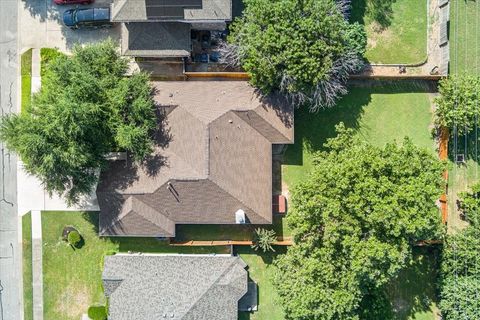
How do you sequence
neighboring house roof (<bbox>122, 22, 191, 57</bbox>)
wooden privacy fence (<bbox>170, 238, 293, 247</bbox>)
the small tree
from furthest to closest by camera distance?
wooden privacy fence (<bbox>170, 238, 293, 247</bbox>) < the small tree < neighboring house roof (<bbox>122, 22, 191, 57</bbox>)

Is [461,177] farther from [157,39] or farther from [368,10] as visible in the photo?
[157,39]

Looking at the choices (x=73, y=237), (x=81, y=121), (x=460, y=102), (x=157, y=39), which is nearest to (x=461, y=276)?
(x=460, y=102)

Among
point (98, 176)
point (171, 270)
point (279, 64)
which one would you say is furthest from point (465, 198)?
point (98, 176)

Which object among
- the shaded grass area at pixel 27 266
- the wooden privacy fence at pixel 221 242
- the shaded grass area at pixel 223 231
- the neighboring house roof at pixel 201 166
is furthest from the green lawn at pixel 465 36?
the shaded grass area at pixel 27 266

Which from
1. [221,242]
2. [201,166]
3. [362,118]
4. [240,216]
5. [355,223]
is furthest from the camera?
[362,118]

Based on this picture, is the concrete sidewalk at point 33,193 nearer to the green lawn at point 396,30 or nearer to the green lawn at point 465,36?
the green lawn at point 396,30

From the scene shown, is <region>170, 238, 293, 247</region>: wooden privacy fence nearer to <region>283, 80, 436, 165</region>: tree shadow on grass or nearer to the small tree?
the small tree

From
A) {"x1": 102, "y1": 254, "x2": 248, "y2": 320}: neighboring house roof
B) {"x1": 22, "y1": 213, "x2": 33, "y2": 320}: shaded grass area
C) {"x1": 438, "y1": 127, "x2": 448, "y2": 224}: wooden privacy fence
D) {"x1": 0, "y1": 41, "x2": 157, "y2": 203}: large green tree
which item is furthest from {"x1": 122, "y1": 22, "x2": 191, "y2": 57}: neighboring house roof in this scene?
{"x1": 438, "y1": 127, "x2": 448, "y2": 224}: wooden privacy fence
